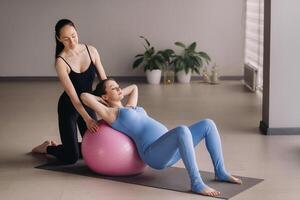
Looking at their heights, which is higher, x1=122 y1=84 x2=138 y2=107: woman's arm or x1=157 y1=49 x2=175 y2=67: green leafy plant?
x1=122 y1=84 x2=138 y2=107: woman's arm

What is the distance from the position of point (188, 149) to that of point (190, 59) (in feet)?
21.4

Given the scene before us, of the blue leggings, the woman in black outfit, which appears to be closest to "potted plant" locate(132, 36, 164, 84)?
the woman in black outfit

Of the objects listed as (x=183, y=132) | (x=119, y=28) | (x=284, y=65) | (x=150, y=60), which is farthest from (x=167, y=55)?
(x=183, y=132)

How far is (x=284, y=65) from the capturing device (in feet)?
22.0

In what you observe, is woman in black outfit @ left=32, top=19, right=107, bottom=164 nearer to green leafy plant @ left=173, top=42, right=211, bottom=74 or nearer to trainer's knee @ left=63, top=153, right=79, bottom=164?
trainer's knee @ left=63, top=153, right=79, bottom=164

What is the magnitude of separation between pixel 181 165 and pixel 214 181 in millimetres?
606

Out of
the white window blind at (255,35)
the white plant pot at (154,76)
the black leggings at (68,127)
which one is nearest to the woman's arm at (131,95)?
the black leggings at (68,127)

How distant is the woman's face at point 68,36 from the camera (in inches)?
208

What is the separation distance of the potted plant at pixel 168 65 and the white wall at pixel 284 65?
4394mm

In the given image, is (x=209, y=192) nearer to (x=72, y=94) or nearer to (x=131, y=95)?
(x=131, y=95)

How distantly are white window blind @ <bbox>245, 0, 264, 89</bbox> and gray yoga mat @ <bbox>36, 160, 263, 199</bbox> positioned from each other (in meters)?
5.12

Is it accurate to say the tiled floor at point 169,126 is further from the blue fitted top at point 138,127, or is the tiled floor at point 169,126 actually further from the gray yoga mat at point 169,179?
the blue fitted top at point 138,127

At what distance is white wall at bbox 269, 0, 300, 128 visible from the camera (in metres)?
6.61

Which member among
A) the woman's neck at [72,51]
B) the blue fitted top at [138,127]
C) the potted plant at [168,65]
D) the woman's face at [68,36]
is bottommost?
the potted plant at [168,65]
